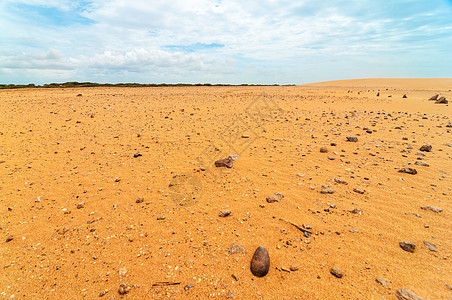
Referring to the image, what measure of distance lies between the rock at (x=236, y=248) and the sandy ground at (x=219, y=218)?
0.18ft

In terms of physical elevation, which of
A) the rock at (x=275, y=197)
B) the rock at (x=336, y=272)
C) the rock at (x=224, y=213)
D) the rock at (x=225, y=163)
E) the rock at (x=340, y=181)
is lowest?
the rock at (x=336, y=272)

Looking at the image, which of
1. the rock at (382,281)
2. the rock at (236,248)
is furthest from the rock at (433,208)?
the rock at (236,248)

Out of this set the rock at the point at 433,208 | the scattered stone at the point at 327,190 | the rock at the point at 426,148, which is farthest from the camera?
the rock at the point at 426,148

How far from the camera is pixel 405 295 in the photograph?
6.47 ft

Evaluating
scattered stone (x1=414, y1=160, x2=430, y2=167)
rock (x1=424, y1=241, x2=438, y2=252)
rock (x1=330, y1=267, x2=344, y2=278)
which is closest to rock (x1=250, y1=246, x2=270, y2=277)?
rock (x1=330, y1=267, x2=344, y2=278)

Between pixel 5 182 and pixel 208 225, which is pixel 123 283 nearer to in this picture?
pixel 208 225

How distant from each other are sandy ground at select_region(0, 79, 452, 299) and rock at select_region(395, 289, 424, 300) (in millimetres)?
47

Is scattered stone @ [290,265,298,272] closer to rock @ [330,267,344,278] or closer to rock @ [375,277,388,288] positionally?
rock @ [330,267,344,278]

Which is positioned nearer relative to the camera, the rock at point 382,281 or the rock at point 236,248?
the rock at point 382,281

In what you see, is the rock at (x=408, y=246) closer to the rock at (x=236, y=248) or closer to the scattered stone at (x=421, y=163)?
the rock at (x=236, y=248)

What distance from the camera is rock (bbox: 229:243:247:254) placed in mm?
2601

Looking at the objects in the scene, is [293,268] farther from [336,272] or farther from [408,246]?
[408,246]

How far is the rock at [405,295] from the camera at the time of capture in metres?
1.95

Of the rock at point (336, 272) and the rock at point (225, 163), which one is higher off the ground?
the rock at point (225, 163)
